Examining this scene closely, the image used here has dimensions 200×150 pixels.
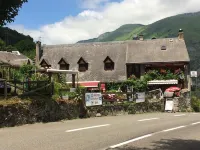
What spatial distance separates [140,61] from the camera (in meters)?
46.9

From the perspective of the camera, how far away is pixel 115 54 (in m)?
49.6

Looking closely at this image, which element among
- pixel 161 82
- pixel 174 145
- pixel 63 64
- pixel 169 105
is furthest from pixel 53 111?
pixel 63 64

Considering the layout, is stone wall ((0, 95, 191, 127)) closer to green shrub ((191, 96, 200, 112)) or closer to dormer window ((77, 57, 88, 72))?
green shrub ((191, 96, 200, 112))

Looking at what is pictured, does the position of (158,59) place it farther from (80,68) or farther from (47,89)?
(47,89)

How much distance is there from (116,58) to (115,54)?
Result: 0.79 meters

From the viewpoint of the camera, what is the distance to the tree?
17.9 meters

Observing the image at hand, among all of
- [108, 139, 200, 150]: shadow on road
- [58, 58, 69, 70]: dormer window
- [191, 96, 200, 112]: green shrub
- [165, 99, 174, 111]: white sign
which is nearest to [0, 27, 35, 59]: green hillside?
[58, 58, 69, 70]: dormer window

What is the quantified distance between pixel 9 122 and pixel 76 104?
667cm

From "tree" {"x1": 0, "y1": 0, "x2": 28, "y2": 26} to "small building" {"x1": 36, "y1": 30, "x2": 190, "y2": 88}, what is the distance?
26880mm

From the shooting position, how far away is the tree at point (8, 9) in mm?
17872

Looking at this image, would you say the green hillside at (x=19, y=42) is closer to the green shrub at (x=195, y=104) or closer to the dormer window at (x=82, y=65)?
the dormer window at (x=82, y=65)

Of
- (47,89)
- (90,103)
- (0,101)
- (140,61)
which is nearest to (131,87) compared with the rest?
(140,61)

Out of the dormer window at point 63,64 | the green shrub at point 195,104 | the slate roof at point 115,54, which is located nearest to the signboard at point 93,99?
the green shrub at point 195,104

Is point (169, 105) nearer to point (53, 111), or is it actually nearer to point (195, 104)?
point (195, 104)
